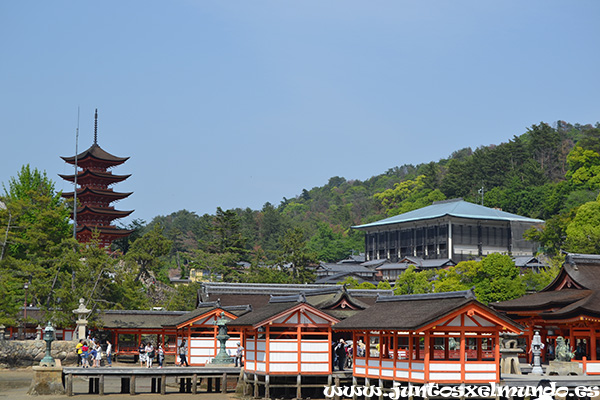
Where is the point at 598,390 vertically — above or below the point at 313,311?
below

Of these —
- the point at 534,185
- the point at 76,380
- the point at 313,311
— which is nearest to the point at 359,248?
the point at 534,185

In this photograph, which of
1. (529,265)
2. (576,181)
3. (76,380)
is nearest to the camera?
(76,380)

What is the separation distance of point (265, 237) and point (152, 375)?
375 ft

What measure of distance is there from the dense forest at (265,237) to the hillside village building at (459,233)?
738 cm

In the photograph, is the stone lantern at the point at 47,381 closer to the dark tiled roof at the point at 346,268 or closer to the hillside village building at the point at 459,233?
the hillside village building at the point at 459,233

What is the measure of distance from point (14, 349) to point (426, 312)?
38.4 m

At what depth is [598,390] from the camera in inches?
1182

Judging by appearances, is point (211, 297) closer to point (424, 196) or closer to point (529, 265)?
point (529, 265)

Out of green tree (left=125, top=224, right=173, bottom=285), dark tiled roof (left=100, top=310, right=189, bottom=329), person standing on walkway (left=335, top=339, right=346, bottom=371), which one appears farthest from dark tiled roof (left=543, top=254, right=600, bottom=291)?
green tree (left=125, top=224, right=173, bottom=285)

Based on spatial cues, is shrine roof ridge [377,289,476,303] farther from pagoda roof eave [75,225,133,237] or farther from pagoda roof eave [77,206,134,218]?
pagoda roof eave [77,206,134,218]

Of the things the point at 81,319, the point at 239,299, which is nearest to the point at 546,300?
the point at 239,299

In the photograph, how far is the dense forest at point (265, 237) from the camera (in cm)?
6103

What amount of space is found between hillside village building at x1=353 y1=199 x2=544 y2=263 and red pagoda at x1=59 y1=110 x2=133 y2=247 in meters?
40.9

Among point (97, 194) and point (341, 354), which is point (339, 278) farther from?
point (341, 354)
